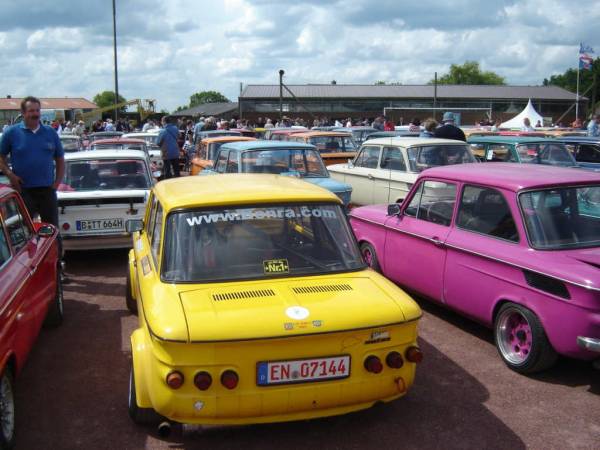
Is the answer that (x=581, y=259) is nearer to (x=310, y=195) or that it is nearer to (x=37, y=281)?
(x=310, y=195)

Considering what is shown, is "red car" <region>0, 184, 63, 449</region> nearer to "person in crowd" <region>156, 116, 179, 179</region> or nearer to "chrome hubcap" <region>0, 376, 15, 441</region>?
"chrome hubcap" <region>0, 376, 15, 441</region>

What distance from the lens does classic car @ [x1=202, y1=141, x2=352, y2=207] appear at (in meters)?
9.75

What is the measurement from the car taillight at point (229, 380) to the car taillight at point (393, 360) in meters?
0.89

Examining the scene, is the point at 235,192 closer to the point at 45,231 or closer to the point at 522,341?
the point at 45,231

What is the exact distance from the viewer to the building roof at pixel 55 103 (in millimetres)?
99375

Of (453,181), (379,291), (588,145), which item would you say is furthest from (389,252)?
(588,145)

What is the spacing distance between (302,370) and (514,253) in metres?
2.39

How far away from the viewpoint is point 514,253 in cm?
490

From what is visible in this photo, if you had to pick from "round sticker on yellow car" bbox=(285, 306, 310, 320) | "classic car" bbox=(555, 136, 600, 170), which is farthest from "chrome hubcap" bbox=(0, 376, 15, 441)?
"classic car" bbox=(555, 136, 600, 170)

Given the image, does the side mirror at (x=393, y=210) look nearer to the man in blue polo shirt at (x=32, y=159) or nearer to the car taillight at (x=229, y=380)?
the car taillight at (x=229, y=380)

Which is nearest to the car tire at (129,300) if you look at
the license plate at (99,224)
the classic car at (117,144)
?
the license plate at (99,224)

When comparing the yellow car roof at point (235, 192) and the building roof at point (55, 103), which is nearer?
the yellow car roof at point (235, 192)

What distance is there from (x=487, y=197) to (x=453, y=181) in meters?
0.50

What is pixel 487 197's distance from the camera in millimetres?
5414
